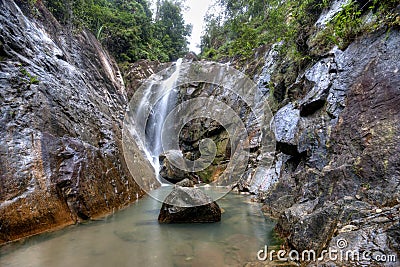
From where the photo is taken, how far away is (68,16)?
35.2 ft

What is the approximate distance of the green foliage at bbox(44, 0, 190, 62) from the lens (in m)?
11.6

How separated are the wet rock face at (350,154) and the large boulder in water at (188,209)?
139cm

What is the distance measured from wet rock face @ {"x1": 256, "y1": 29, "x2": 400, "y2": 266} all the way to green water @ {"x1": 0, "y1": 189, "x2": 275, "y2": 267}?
64 cm

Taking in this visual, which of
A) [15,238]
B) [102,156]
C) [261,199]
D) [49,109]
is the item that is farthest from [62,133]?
[261,199]

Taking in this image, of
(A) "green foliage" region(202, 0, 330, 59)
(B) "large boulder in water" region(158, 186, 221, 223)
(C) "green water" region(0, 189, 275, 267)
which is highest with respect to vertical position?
(A) "green foliage" region(202, 0, 330, 59)

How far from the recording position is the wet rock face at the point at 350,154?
232 centimetres

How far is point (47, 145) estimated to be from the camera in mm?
4340

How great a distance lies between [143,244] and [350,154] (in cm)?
318

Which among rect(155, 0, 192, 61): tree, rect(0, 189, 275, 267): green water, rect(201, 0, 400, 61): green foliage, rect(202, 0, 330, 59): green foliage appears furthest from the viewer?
rect(155, 0, 192, 61): tree

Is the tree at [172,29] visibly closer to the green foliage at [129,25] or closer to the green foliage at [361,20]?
the green foliage at [129,25]

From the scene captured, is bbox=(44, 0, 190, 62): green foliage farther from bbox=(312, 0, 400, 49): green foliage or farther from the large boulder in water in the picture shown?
bbox=(312, 0, 400, 49): green foliage

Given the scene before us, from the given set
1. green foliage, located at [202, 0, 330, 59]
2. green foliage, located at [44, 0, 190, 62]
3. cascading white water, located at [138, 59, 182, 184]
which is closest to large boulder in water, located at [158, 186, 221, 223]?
green foliage, located at [202, 0, 330, 59]

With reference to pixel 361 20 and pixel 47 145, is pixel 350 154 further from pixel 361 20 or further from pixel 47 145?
pixel 47 145

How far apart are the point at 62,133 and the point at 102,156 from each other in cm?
104
